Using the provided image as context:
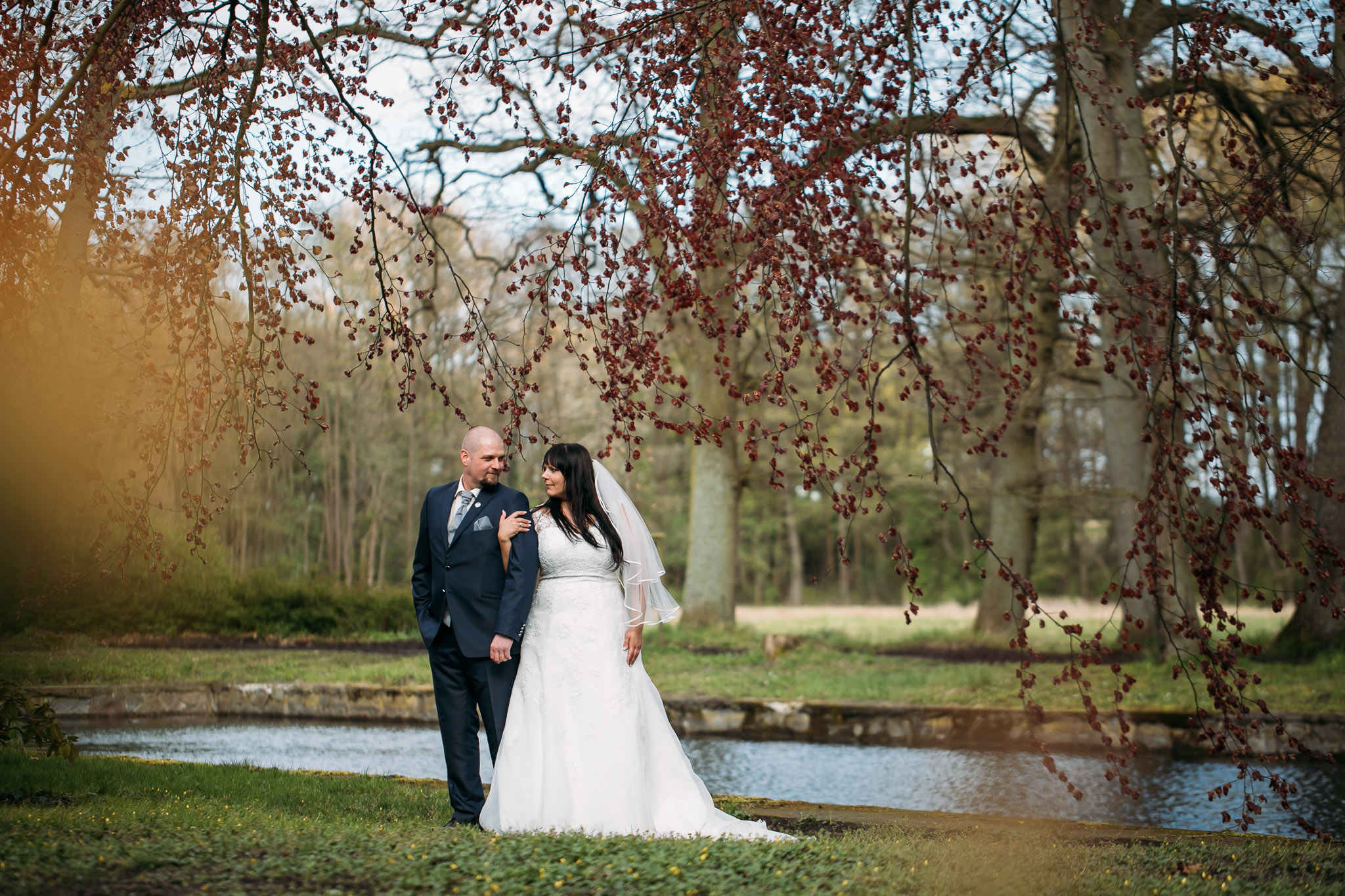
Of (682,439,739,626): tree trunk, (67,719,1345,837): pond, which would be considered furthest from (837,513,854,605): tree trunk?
(67,719,1345,837): pond

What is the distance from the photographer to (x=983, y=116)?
14734 mm

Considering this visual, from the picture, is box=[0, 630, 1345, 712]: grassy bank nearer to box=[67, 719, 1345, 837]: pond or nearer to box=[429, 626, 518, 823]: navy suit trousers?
box=[67, 719, 1345, 837]: pond

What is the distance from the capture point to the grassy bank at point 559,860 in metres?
3.86

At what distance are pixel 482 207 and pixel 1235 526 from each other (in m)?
12.5

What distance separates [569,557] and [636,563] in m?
0.36

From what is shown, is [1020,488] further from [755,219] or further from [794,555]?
[794,555]

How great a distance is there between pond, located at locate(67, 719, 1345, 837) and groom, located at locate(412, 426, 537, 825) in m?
2.26

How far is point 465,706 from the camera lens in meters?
5.73

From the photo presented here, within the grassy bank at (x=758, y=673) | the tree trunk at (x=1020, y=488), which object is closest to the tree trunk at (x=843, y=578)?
the tree trunk at (x=1020, y=488)

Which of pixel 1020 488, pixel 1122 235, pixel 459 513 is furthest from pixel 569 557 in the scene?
pixel 1020 488

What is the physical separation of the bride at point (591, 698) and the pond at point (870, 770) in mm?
1903

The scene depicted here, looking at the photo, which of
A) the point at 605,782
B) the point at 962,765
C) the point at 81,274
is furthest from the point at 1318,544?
the point at 81,274

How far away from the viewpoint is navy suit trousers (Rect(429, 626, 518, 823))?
559 cm

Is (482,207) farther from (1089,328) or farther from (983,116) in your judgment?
(1089,328)
